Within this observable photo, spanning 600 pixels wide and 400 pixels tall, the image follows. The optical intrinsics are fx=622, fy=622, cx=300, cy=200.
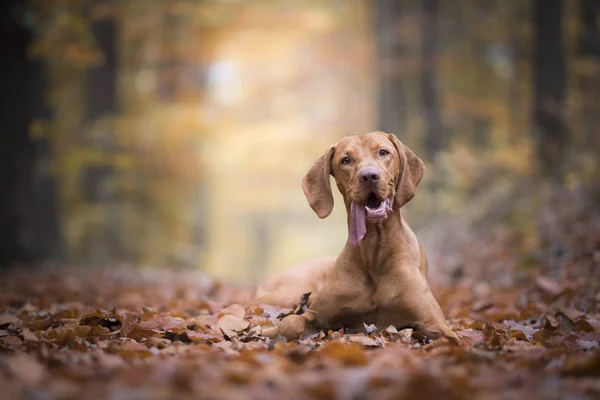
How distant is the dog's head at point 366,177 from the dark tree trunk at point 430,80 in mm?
12511

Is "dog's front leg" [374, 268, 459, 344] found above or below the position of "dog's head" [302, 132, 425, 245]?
below

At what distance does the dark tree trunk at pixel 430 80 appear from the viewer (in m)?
17.2

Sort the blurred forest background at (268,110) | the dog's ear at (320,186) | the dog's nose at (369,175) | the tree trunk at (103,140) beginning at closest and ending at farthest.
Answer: the dog's nose at (369,175) < the dog's ear at (320,186) < the blurred forest background at (268,110) < the tree trunk at (103,140)

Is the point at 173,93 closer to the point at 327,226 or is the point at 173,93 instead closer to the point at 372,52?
the point at 372,52

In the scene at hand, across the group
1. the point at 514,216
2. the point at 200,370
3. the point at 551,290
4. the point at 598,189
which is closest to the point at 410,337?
the point at 200,370

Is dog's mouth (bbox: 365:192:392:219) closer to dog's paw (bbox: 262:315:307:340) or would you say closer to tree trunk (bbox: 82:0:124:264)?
dog's paw (bbox: 262:315:307:340)

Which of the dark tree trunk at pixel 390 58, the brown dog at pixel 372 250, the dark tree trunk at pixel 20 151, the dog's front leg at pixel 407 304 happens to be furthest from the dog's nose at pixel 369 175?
the dark tree trunk at pixel 390 58

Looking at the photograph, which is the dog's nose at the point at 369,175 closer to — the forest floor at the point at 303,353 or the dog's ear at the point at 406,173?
the dog's ear at the point at 406,173

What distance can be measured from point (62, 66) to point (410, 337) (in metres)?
15.2

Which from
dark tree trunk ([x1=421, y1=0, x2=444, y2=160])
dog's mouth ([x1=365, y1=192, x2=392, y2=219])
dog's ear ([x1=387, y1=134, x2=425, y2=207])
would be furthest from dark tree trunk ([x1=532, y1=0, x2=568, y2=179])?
dog's mouth ([x1=365, y1=192, x2=392, y2=219])

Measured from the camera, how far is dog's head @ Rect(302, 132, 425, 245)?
4348 millimetres

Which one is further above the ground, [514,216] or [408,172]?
[408,172]

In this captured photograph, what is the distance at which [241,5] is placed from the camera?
819 inches

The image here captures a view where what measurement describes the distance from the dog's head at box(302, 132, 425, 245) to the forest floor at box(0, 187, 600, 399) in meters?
0.86
